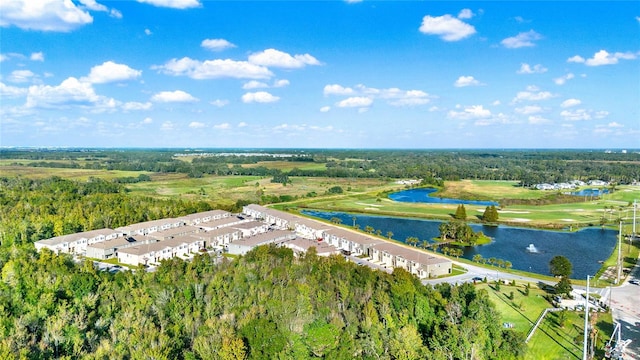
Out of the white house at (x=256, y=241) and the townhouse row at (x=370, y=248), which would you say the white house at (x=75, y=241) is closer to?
the white house at (x=256, y=241)

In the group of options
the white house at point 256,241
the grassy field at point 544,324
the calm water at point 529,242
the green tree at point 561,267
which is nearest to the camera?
the grassy field at point 544,324

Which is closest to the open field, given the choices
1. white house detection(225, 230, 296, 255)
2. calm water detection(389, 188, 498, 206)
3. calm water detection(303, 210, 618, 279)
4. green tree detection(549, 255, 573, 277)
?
calm water detection(389, 188, 498, 206)

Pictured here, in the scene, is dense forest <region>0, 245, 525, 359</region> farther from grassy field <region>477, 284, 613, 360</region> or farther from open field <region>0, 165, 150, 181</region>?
open field <region>0, 165, 150, 181</region>

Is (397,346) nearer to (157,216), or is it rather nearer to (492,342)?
(492,342)

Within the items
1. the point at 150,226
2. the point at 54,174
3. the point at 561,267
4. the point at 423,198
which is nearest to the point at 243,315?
the point at 561,267

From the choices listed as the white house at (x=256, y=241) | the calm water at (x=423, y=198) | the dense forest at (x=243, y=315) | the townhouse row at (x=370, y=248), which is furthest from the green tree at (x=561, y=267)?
the calm water at (x=423, y=198)
